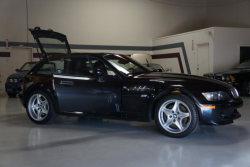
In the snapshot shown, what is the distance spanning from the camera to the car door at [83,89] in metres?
4.21

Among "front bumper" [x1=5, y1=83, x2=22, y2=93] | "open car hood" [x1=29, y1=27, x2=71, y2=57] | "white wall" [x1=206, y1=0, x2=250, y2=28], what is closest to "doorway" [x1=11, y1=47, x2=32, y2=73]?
"front bumper" [x1=5, y1=83, x2=22, y2=93]

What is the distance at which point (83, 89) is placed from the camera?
4406mm

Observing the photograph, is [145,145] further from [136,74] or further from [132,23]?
[132,23]

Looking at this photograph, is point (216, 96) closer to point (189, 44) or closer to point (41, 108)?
point (41, 108)

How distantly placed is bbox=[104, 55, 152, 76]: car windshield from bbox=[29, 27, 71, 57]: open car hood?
1582mm

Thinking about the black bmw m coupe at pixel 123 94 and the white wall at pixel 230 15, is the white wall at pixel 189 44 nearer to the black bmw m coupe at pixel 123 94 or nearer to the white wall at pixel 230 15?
the white wall at pixel 230 15

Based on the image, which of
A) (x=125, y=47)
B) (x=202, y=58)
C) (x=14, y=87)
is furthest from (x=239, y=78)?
(x=125, y=47)

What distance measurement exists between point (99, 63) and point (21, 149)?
185 cm

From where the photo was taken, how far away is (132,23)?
16.0 metres

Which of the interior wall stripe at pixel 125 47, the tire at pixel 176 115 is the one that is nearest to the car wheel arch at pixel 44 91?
the tire at pixel 176 115

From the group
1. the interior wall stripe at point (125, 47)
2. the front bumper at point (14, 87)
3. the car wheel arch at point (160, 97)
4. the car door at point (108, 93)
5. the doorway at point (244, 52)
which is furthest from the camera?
the interior wall stripe at point (125, 47)

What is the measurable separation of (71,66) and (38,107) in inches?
A: 39.9

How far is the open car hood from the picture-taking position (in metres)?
5.50

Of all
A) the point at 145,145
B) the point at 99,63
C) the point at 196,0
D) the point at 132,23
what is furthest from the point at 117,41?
the point at 145,145
